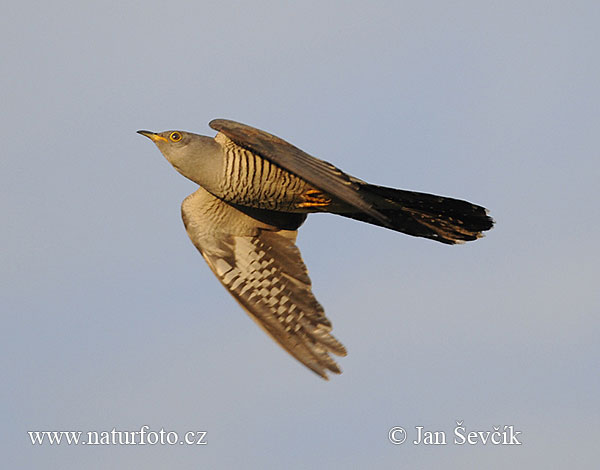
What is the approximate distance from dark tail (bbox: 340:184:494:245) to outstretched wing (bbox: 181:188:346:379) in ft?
2.66

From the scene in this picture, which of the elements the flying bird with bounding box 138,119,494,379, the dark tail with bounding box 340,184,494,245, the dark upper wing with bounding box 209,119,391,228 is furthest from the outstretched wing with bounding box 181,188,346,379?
the dark upper wing with bounding box 209,119,391,228

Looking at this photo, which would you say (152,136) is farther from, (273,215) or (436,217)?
(436,217)

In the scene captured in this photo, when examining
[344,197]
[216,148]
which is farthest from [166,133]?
[344,197]

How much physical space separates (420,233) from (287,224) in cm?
134

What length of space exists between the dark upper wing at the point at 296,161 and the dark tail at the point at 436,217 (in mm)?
594

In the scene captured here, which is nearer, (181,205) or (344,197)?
(344,197)

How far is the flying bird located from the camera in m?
7.93

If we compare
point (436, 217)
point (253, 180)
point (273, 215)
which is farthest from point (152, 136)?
point (436, 217)

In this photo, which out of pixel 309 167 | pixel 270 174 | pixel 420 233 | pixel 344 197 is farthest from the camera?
pixel 420 233

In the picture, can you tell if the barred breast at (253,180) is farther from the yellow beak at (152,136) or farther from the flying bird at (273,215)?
the yellow beak at (152,136)

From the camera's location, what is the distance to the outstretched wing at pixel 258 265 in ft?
27.6

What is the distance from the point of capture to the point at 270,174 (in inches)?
315

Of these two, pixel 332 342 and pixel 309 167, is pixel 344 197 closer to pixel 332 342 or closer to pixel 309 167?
pixel 309 167

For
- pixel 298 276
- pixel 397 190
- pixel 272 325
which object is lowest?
pixel 272 325
